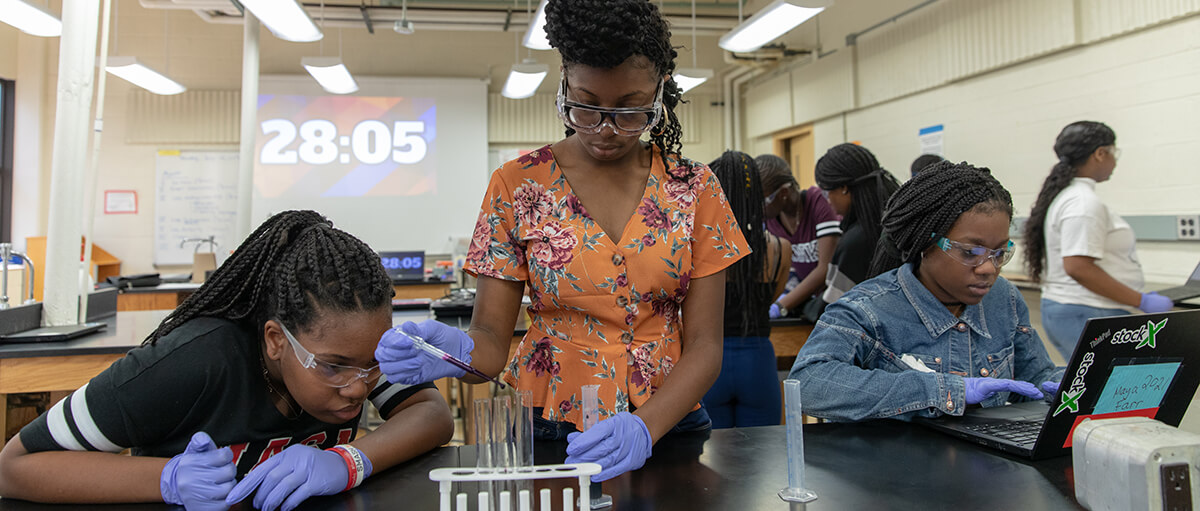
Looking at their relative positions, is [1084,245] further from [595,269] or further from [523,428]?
[523,428]

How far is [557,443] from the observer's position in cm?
107

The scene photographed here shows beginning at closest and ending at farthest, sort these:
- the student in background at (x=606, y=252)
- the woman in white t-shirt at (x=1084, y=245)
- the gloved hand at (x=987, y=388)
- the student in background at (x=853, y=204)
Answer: the student in background at (x=606, y=252) → the gloved hand at (x=987, y=388) → the student in background at (x=853, y=204) → the woman in white t-shirt at (x=1084, y=245)

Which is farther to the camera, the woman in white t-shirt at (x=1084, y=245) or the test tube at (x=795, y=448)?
the woman in white t-shirt at (x=1084, y=245)

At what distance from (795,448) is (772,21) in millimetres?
3352

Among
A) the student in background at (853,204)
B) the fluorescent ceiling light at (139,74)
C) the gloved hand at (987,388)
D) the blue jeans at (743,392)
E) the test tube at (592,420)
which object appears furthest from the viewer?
the fluorescent ceiling light at (139,74)

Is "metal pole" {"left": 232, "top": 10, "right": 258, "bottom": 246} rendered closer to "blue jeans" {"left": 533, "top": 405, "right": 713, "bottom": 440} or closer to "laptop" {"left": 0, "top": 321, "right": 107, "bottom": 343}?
"laptop" {"left": 0, "top": 321, "right": 107, "bottom": 343}

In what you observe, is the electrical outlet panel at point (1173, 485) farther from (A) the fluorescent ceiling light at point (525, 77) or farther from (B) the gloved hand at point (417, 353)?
(A) the fluorescent ceiling light at point (525, 77)

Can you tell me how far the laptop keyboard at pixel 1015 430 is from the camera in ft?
3.24

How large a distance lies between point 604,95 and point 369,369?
0.51m

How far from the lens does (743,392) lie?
1939 mm

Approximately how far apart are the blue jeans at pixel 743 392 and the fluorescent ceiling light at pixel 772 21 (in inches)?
A: 81.0

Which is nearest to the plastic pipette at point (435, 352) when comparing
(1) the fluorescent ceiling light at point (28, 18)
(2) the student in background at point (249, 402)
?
(2) the student in background at point (249, 402)

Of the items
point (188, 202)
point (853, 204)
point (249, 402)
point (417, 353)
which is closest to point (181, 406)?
point (249, 402)

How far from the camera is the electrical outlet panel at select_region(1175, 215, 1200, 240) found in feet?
9.89
